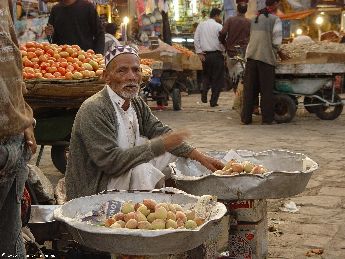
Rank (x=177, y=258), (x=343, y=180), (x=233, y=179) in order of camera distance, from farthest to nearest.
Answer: (x=343, y=180)
(x=233, y=179)
(x=177, y=258)

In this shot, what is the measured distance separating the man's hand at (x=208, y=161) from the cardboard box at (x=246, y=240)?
460 mm

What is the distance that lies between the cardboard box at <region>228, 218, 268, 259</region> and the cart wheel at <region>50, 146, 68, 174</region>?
3250 mm

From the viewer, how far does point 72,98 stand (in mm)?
6023

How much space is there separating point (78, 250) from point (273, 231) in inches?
80.6

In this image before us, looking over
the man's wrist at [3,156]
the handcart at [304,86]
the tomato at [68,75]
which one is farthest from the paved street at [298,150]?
the man's wrist at [3,156]

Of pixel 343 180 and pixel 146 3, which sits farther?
pixel 146 3

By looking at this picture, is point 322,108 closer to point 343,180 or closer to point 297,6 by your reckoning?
point 343,180

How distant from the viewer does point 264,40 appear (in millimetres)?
10930

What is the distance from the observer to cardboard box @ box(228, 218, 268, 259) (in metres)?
4.29

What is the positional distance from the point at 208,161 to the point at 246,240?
2.03 ft

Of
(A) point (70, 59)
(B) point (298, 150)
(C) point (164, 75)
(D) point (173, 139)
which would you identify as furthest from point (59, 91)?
(C) point (164, 75)

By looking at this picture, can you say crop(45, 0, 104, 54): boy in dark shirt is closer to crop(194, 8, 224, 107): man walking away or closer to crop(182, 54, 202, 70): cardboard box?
crop(194, 8, 224, 107): man walking away

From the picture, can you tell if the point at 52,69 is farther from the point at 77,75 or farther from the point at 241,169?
the point at 241,169

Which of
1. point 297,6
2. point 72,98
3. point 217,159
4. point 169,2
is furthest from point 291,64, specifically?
point 297,6
